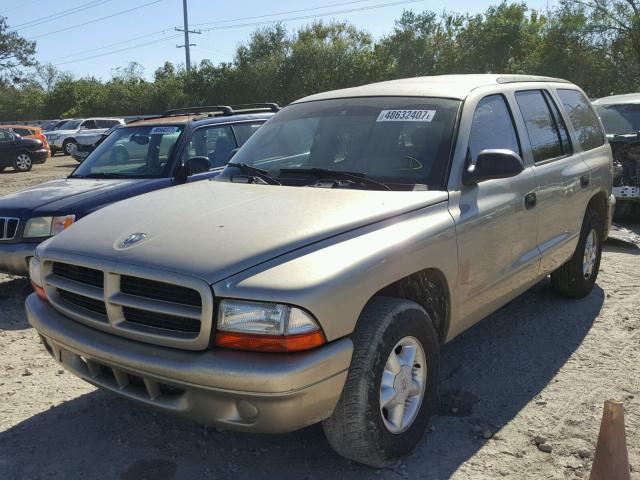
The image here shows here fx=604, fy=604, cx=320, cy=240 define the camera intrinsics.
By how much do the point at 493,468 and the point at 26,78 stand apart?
5734 centimetres

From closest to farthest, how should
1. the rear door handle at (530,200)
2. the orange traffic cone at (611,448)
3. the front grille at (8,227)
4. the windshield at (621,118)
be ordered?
the orange traffic cone at (611,448), the rear door handle at (530,200), the front grille at (8,227), the windshield at (621,118)

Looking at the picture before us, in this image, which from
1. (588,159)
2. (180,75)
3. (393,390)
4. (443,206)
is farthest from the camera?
(180,75)

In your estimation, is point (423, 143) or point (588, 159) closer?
point (423, 143)

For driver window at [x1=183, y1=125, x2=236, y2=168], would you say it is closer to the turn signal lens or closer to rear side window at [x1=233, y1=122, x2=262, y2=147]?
rear side window at [x1=233, y1=122, x2=262, y2=147]

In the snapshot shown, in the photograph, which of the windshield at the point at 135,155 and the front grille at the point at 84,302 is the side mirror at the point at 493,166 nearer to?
the front grille at the point at 84,302

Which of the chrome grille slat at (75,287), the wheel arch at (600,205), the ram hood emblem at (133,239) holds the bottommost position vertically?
the wheel arch at (600,205)

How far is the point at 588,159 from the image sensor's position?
484 centimetres

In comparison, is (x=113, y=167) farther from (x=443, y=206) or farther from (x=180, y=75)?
(x=180, y=75)

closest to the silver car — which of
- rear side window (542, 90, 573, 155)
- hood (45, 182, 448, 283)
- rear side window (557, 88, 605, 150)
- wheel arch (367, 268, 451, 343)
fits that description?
rear side window (557, 88, 605, 150)

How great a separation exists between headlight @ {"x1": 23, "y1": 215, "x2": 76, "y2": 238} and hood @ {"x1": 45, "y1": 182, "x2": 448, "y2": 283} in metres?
2.12

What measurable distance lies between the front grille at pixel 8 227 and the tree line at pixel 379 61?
2687 centimetres

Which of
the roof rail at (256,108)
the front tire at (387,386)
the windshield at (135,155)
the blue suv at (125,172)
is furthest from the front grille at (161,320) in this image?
the roof rail at (256,108)

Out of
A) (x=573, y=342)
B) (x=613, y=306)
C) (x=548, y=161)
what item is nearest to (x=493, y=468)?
(x=573, y=342)

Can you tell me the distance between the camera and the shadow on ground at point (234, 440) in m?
2.94
